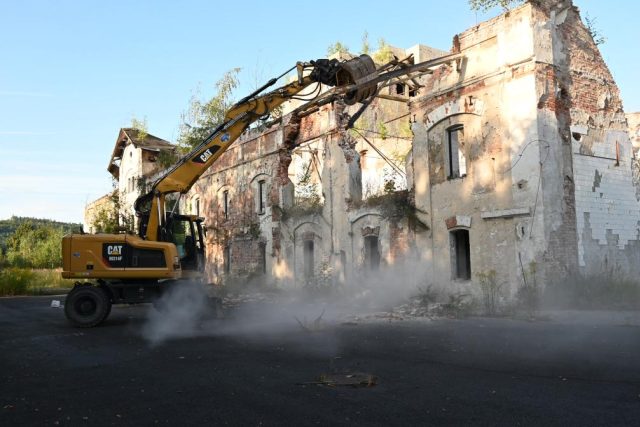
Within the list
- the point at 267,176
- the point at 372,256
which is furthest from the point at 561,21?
the point at 267,176

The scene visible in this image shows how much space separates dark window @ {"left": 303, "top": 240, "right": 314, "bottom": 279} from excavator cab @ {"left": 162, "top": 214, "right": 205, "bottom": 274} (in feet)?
21.0

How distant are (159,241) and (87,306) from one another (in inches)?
86.1

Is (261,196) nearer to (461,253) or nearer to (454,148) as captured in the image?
(454,148)

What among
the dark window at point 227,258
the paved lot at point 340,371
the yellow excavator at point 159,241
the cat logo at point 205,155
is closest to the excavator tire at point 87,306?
the yellow excavator at point 159,241

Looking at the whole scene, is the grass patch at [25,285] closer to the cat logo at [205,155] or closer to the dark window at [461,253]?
the cat logo at [205,155]

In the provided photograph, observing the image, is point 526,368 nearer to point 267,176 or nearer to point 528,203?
point 528,203

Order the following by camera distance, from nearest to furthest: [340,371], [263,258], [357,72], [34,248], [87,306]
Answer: [340,371] → [357,72] → [87,306] → [263,258] → [34,248]

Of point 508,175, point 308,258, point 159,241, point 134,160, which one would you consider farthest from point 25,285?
point 508,175

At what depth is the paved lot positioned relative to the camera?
5.20 metres

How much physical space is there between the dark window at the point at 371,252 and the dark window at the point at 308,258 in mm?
3235

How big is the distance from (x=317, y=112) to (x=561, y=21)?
28.6 feet

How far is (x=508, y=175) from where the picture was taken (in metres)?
13.4

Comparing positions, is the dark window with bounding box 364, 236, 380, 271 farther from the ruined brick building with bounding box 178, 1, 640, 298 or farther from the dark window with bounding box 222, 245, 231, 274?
the dark window with bounding box 222, 245, 231, 274

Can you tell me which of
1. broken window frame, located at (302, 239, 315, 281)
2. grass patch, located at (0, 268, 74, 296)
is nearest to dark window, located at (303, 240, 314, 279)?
broken window frame, located at (302, 239, 315, 281)
